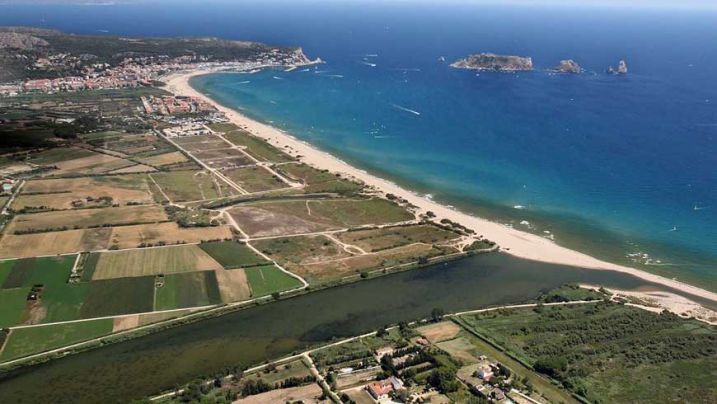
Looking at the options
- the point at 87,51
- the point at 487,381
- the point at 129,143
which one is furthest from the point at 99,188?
the point at 87,51

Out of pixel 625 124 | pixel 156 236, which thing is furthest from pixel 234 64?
pixel 156 236

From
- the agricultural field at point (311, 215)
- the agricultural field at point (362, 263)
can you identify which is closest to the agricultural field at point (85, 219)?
the agricultural field at point (311, 215)

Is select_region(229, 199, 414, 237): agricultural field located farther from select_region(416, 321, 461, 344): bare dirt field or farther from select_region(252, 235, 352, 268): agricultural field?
select_region(416, 321, 461, 344): bare dirt field

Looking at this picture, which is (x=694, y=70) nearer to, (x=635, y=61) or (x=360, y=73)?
(x=635, y=61)

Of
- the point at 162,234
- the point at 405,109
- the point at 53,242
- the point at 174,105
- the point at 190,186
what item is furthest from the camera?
the point at 405,109

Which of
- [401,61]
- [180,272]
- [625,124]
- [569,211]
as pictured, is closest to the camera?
[180,272]

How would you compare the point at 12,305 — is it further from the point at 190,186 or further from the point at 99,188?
the point at 190,186

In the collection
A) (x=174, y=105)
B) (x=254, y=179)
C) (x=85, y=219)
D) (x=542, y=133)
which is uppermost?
(x=542, y=133)
